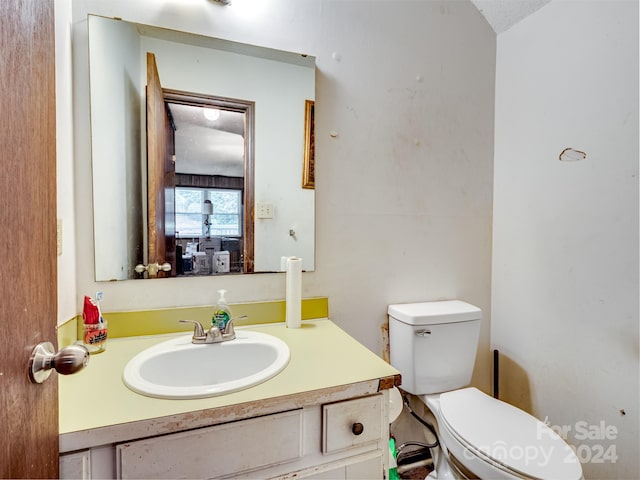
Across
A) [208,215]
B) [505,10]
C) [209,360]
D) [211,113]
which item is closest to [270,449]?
[209,360]

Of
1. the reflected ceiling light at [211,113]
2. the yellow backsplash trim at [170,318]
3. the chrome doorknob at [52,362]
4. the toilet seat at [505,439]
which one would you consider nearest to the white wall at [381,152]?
the yellow backsplash trim at [170,318]

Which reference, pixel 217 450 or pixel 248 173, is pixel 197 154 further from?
pixel 217 450

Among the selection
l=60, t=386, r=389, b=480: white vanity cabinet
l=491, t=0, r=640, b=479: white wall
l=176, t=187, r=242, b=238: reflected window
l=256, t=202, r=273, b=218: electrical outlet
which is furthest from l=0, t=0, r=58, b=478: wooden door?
l=491, t=0, r=640, b=479: white wall

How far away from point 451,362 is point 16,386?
1394mm

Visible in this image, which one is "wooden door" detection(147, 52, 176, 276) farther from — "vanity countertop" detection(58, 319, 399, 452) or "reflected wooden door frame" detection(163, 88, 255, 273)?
"vanity countertop" detection(58, 319, 399, 452)

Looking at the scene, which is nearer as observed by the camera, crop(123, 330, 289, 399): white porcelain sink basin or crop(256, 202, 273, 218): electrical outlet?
crop(123, 330, 289, 399): white porcelain sink basin

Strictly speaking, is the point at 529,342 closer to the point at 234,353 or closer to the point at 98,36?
the point at 234,353

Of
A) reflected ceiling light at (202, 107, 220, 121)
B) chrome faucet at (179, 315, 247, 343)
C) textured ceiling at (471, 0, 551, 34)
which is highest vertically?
textured ceiling at (471, 0, 551, 34)

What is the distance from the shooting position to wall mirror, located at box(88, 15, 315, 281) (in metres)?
1.08

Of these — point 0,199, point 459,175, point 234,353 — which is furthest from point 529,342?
point 0,199

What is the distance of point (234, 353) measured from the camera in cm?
104

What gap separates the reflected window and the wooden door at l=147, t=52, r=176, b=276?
0.03 m

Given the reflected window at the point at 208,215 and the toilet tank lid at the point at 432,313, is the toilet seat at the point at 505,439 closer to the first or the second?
the toilet tank lid at the point at 432,313

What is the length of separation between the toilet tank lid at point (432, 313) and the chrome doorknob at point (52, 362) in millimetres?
1124
